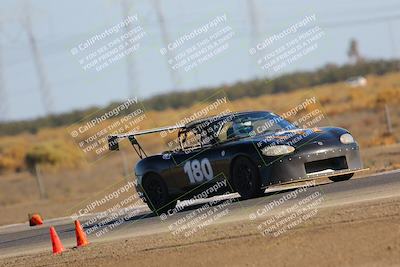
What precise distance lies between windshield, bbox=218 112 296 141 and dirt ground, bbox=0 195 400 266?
3.13 meters

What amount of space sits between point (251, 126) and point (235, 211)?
2.06m

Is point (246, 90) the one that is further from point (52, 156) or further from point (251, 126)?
point (251, 126)

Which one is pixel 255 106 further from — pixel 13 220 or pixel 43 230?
pixel 43 230

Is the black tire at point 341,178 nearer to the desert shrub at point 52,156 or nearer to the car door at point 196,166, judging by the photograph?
the car door at point 196,166

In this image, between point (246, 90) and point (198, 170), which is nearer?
point (198, 170)

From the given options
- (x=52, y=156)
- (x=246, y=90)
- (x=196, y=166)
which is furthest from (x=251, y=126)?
(x=246, y=90)

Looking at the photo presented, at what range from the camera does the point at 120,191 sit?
26.7 metres

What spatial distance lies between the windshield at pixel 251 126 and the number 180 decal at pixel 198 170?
489 millimetres

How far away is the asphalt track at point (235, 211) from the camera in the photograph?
14218 millimetres

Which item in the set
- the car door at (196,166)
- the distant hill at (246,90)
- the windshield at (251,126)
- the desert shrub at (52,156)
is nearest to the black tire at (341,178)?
the windshield at (251,126)

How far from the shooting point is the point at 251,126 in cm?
1661

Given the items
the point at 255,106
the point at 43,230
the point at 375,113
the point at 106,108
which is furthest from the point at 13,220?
the point at 255,106

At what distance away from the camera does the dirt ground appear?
34.1 ft

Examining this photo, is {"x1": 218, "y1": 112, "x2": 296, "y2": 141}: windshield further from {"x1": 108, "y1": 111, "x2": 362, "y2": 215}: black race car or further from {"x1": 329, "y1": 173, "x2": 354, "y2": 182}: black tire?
{"x1": 329, "y1": 173, "x2": 354, "y2": 182}: black tire
